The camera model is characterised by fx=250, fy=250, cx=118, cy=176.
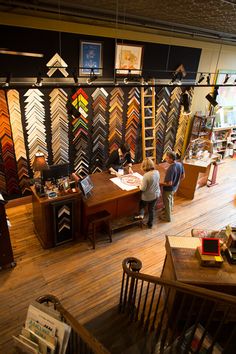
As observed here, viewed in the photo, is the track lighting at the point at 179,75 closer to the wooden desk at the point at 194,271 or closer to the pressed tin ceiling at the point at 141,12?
the pressed tin ceiling at the point at 141,12

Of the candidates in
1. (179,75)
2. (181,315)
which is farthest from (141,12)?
(181,315)

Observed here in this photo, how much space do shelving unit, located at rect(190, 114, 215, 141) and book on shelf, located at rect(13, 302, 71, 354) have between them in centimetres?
713

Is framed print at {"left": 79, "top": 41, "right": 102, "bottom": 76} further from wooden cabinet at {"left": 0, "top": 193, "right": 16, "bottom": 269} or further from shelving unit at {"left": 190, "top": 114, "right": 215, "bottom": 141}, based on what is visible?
shelving unit at {"left": 190, "top": 114, "right": 215, "bottom": 141}

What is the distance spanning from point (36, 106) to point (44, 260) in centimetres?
299

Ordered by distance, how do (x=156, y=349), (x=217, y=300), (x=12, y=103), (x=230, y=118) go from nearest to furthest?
(x=217, y=300)
(x=156, y=349)
(x=12, y=103)
(x=230, y=118)

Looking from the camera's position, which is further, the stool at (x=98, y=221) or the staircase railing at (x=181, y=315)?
the stool at (x=98, y=221)

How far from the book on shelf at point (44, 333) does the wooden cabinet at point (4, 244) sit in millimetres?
1880

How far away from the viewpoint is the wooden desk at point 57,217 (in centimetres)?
415

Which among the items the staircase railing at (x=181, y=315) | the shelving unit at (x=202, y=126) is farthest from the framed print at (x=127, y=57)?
the staircase railing at (x=181, y=315)

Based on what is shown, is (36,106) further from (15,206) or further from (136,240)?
(136,240)

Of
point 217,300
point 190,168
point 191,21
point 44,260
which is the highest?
point 191,21

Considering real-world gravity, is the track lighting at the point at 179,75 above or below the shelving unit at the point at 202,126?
above

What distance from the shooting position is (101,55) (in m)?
5.38

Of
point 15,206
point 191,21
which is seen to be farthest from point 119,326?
point 191,21
